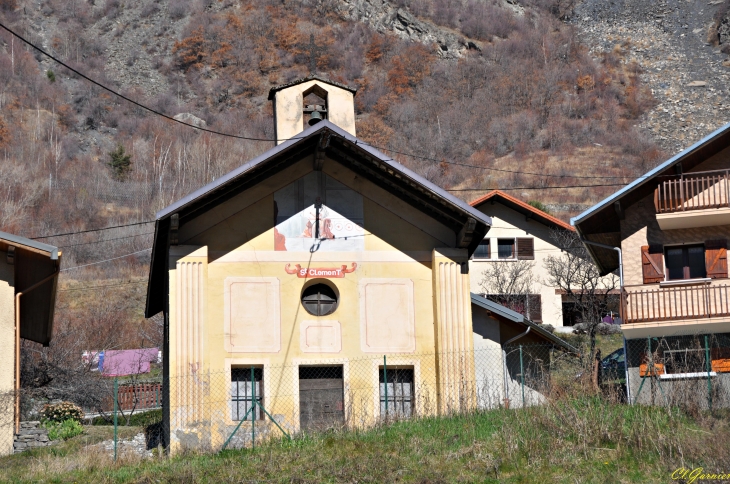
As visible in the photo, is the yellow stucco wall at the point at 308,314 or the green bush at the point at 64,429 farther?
the green bush at the point at 64,429

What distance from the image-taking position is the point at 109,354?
49312 millimetres

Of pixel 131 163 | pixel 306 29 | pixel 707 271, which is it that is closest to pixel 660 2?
pixel 306 29

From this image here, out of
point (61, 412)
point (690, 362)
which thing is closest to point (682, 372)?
point (690, 362)

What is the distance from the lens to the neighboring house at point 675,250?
Result: 27141 millimetres

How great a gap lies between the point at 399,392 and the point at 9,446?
8.59 metres

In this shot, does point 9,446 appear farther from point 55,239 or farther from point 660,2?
point 660,2

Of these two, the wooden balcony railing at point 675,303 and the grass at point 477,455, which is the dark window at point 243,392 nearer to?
the grass at point 477,455

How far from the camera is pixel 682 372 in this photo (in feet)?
81.1

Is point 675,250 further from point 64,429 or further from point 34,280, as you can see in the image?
point 64,429

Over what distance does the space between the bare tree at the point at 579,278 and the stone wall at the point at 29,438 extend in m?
26.2

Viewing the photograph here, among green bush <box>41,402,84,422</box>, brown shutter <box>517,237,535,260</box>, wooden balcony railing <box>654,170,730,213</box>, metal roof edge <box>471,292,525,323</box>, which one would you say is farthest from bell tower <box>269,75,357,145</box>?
brown shutter <box>517,237,535,260</box>

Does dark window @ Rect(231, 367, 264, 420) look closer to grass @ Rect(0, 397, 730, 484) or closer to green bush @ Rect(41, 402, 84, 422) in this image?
grass @ Rect(0, 397, 730, 484)

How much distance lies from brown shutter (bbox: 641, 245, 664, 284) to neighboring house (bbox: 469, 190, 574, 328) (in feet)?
82.4

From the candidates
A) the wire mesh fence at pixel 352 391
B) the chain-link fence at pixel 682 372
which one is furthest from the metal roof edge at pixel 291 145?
the chain-link fence at pixel 682 372
